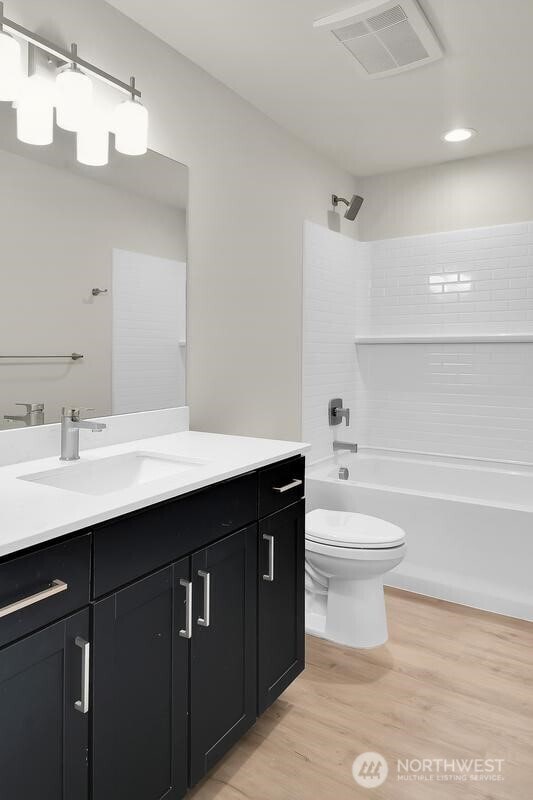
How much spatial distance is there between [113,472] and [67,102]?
46.4 inches

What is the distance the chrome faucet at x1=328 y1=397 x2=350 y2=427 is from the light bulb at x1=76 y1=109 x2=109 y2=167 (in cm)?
210

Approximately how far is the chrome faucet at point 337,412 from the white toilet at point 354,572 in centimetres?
112

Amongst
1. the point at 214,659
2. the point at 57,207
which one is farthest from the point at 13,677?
the point at 57,207

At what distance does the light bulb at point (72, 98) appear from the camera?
1755 millimetres

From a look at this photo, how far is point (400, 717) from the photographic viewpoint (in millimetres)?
1964

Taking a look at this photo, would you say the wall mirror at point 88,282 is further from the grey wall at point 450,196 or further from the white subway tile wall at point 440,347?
the grey wall at point 450,196

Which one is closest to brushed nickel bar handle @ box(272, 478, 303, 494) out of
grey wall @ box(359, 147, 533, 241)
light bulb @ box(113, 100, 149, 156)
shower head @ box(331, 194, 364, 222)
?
light bulb @ box(113, 100, 149, 156)

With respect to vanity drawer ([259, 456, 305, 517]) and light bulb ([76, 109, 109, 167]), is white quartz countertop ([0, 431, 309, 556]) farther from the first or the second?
light bulb ([76, 109, 109, 167])

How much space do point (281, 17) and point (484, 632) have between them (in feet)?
8.84

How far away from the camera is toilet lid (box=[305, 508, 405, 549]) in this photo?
2.37 meters

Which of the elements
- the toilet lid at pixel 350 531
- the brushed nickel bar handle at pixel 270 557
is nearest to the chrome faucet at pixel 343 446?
the toilet lid at pixel 350 531

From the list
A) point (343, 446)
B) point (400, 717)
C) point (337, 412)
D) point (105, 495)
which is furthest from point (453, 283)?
point (105, 495)

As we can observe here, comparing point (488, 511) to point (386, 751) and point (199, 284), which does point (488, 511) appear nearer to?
point (386, 751)

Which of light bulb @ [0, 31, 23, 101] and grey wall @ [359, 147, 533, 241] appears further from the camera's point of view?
grey wall @ [359, 147, 533, 241]
